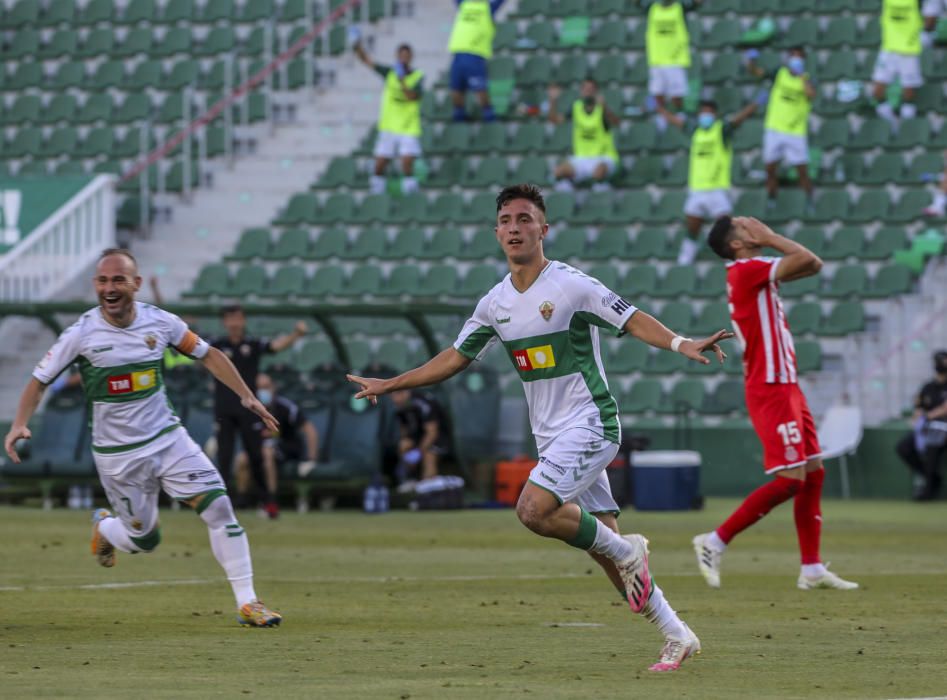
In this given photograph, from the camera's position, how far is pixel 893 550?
16281mm

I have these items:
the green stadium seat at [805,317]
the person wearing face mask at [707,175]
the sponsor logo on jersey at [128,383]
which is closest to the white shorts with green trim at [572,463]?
the sponsor logo on jersey at [128,383]

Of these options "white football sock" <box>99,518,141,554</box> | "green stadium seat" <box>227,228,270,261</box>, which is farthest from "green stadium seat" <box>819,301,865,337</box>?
"white football sock" <box>99,518,141,554</box>

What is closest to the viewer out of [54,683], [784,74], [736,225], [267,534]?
[54,683]

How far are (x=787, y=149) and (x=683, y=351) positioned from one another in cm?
1919

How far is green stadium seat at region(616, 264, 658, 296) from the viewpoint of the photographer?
26.2 meters

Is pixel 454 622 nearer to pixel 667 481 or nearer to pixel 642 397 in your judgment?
pixel 667 481

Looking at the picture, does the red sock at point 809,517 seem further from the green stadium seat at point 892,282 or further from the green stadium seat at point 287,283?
the green stadium seat at point 287,283

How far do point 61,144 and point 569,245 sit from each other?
10.4 metres

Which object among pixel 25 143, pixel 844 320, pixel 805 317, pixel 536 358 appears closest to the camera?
pixel 536 358

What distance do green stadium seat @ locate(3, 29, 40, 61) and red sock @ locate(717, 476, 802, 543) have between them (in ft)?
81.0

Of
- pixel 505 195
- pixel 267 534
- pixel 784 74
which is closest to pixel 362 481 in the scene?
pixel 267 534

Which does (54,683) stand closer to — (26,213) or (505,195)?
(505,195)

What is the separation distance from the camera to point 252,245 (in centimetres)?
2936

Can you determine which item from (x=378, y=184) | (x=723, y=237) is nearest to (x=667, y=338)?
(x=723, y=237)
